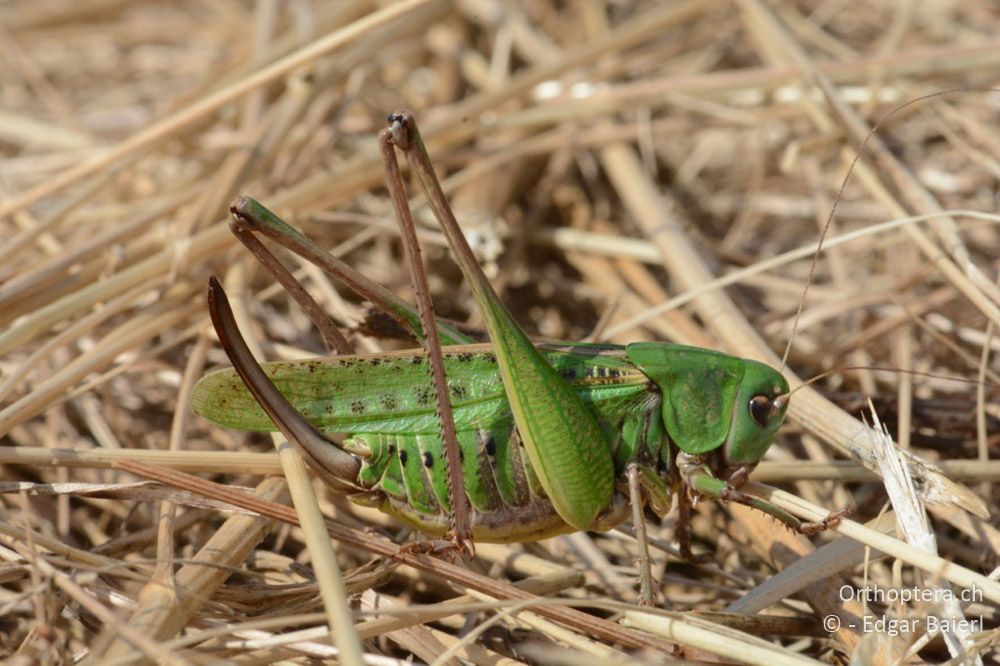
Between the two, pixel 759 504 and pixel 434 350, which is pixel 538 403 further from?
pixel 759 504

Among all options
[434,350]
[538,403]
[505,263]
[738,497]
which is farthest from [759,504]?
[505,263]

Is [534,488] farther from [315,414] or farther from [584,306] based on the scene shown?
[584,306]

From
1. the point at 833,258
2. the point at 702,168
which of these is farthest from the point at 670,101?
the point at 833,258

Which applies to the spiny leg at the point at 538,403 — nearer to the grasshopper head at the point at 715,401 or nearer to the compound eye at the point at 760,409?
the grasshopper head at the point at 715,401

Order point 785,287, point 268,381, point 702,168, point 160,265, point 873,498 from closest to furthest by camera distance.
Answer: point 268,381, point 873,498, point 160,265, point 785,287, point 702,168

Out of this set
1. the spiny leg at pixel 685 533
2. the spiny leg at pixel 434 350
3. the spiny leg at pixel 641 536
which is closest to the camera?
the spiny leg at pixel 434 350

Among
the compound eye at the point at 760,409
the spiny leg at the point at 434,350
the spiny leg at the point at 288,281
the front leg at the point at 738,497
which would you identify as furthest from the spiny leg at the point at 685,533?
the spiny leg at the point at 288,281

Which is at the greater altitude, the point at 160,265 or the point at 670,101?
the point at 670,101

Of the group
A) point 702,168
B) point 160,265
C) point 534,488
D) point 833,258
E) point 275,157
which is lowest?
point 534,488
